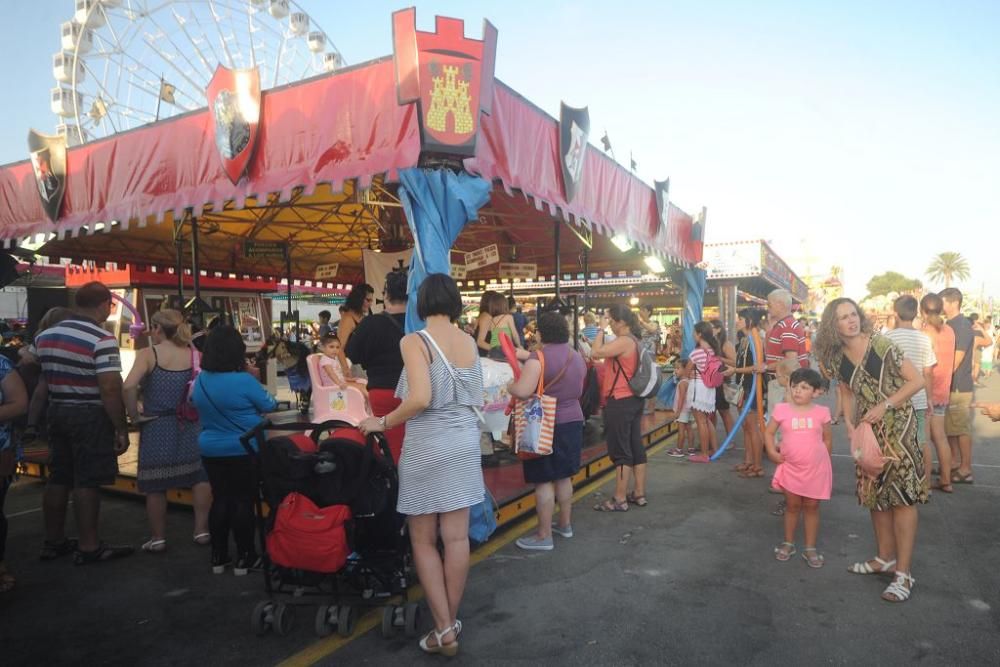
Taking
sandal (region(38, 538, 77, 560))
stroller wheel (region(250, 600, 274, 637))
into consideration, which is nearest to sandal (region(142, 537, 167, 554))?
sandal (region(38, 538, 77, 560))

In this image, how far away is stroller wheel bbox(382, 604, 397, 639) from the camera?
3.12 meters

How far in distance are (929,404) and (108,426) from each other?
741 cm

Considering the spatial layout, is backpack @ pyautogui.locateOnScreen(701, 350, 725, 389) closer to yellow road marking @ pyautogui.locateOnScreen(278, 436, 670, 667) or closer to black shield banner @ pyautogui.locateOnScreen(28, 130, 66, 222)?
yellow road marking @ pyautogui.locateOnScreen(278, 436, 670, 667)

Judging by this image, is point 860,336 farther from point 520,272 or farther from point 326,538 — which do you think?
point 520,272

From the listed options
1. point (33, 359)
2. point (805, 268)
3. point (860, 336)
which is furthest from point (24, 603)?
point (805, 268)

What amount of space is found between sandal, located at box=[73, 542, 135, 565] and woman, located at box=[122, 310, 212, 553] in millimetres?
143

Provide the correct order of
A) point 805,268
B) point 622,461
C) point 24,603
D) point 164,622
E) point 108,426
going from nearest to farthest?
1. point 164,622
2. point 24,603
3. point 108,426
4. point 622,461
5. point 805,268

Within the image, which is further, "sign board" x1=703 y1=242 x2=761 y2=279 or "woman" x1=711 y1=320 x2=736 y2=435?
"sign board" x1=703 y1=242 x2=761 y2=279

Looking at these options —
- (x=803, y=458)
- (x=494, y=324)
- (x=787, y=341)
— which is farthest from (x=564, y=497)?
(x=787, y=341)

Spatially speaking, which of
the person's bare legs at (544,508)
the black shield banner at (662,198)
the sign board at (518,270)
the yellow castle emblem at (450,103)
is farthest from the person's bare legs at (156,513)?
the sign board at (518,270)

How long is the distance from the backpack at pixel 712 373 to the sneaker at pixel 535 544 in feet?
11.9

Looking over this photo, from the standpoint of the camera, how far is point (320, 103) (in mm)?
4988

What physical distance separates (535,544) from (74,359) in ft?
12.1

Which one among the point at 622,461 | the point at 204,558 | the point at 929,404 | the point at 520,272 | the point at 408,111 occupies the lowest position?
the point at 204,558
